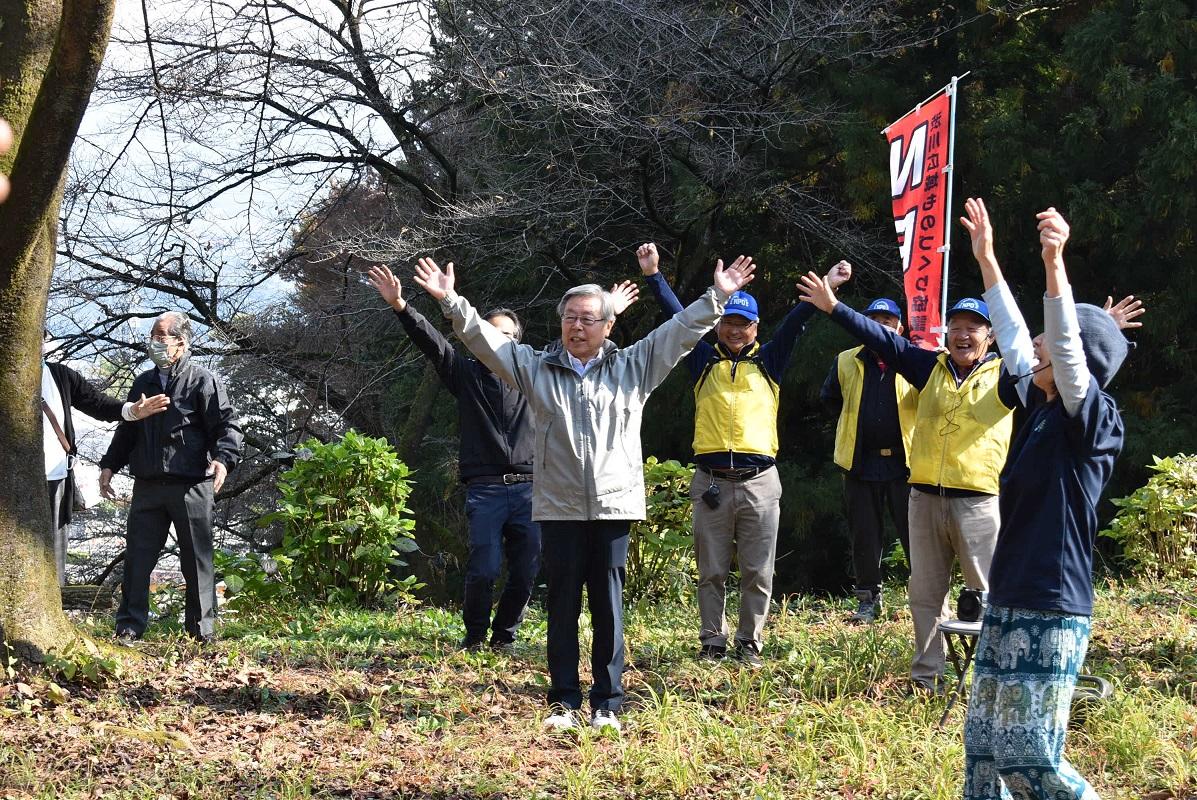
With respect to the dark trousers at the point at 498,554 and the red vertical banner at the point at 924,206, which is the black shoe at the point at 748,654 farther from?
the red vertical banner at the point at 924,206

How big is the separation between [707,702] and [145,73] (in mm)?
8901

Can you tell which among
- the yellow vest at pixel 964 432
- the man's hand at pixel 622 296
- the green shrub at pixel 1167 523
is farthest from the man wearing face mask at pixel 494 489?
the green shrub at pixel 1167 523

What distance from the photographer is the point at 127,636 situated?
691cm

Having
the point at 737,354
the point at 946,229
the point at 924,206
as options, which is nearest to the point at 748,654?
the point at 737,354

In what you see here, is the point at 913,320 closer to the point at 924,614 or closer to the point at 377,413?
the point at 924,614

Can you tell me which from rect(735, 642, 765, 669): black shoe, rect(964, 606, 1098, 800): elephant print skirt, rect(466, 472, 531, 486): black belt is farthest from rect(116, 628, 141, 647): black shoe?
rect(964, 606, 1098, 800): elephant print skirt

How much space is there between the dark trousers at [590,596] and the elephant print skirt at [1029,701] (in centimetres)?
181

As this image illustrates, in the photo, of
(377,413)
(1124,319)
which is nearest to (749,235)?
(377,413)

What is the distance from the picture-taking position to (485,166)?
488 inches

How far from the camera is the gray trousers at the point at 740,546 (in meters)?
6.19

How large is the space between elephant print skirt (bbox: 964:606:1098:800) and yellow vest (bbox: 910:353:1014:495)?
1962 mm

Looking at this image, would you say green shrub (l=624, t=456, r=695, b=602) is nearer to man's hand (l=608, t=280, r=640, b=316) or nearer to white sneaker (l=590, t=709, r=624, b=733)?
man's hand (l=608, t=280, r=640, b=316)

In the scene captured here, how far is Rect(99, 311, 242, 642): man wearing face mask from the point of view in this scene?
270 inches

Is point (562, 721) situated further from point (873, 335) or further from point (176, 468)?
point (176, 468)
